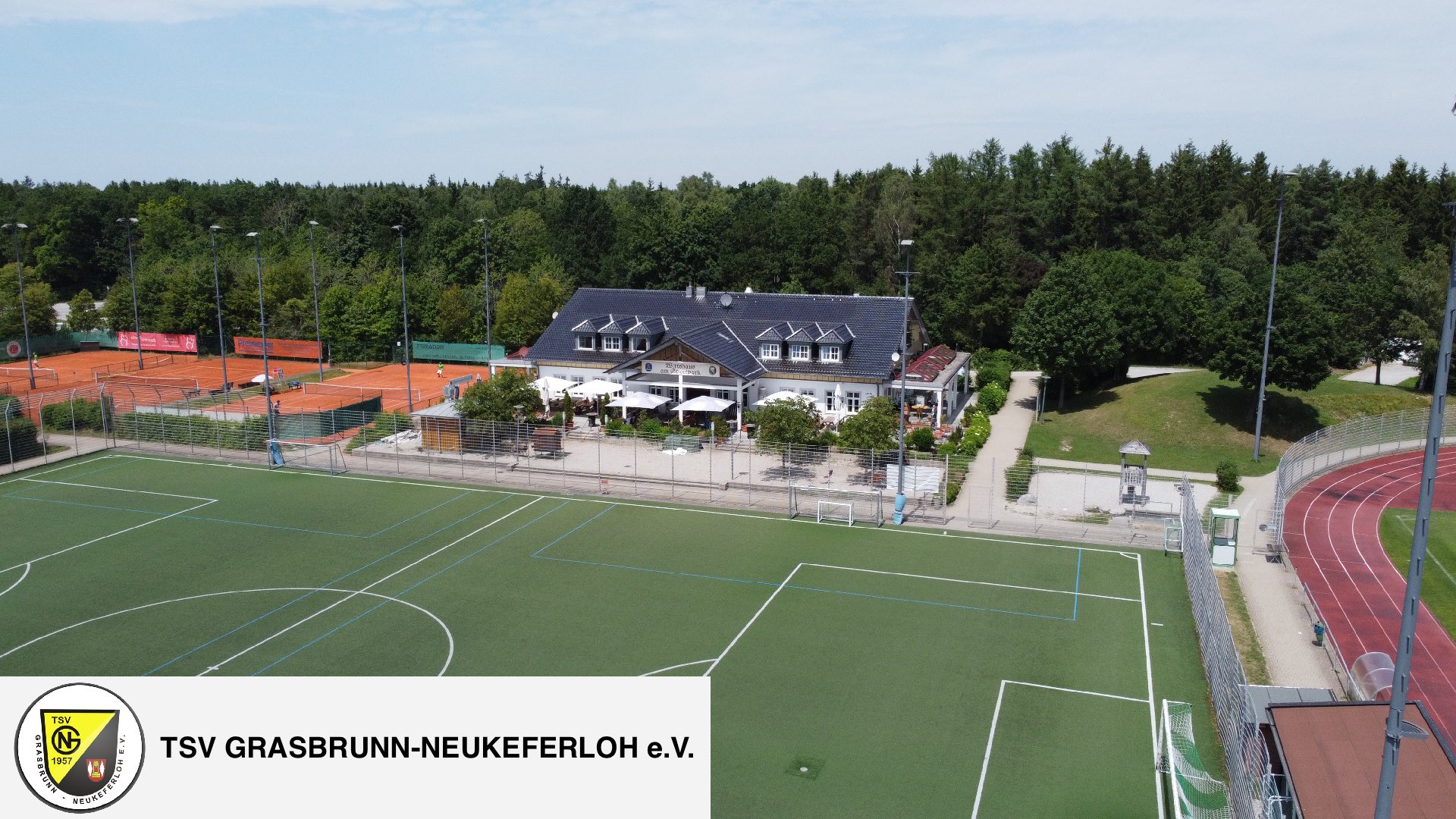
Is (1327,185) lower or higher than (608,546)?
higher

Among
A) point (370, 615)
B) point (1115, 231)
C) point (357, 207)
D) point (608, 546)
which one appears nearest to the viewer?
point (370, 615)

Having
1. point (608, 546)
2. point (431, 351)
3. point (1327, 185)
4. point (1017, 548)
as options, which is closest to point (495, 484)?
point (608, 546)

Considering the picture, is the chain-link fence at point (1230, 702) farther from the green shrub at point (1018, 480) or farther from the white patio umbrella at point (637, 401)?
the white patio umbrella at point (637, 401)

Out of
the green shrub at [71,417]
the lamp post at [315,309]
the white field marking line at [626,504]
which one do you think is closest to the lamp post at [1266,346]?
the white field marking line at [626,504]

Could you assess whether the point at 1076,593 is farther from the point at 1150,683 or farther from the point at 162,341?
the point at 162,341

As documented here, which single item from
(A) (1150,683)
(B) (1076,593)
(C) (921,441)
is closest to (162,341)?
(C) (921,441)

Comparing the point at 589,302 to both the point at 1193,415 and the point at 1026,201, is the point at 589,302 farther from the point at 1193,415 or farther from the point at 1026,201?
the point at 1026,201

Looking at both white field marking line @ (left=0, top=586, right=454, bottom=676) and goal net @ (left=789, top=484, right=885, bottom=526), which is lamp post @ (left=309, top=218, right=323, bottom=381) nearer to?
white field marking line @ (left=0, top=586, right=454, bottom=676)
